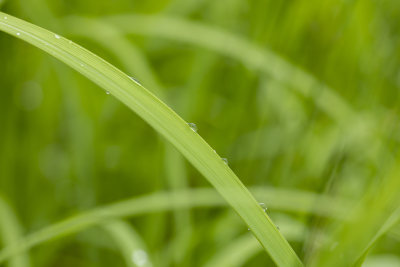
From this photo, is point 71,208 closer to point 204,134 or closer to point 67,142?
point 67,142

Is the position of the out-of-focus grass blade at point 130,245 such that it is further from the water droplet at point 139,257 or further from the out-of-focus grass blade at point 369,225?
the out-of-focus grass blade at point 369,225

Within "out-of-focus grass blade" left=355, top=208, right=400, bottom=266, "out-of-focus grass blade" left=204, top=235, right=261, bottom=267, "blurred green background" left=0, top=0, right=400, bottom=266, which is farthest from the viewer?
"blurred green background" left=0, top=0, right=400, bottom=266

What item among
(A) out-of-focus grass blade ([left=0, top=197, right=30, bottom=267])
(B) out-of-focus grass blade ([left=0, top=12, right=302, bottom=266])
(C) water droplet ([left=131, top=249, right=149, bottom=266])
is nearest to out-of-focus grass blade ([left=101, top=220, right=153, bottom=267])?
(C) water droplet ([left=131, top=249, right=149, bottom=266])

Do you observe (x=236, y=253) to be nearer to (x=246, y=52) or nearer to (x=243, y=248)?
(x=243, y=248)

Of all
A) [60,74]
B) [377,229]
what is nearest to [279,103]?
[60,74]

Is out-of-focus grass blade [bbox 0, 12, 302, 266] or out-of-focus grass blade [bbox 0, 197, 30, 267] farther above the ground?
out-of-focus grass blade [bbox 0, 197, 30, 267]

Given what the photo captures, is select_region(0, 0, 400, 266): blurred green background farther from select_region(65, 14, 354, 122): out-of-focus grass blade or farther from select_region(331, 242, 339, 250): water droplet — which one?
select_region(331, 242, 339, 250): water droplet

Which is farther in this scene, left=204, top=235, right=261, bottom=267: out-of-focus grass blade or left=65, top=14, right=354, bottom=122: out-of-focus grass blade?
left=65, top=14, right=354, bottom=122: out-of-focus grass blade
